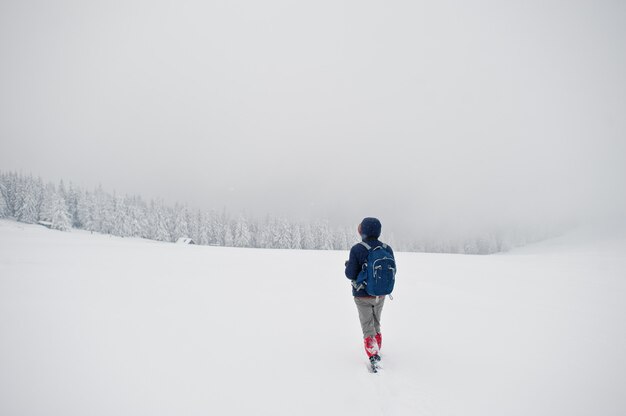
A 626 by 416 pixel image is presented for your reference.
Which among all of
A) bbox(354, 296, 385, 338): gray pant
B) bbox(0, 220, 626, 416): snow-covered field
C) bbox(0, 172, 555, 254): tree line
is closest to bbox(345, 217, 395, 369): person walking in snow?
bbox(354, 296, 385, 338): gray pant

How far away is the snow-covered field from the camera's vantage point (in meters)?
3.67

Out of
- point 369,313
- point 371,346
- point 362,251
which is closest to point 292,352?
point 371,346

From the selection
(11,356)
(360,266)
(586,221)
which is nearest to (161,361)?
(11,356)

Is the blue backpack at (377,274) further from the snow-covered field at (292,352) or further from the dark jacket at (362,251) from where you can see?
the snow-covered field at (292,352)

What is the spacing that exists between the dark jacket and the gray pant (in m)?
0.14

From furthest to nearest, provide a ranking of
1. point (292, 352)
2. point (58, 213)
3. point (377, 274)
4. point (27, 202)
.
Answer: point (27, 202) < point (58, 213) < point (292, 352) < point (377, 274)

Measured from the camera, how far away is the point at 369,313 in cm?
479

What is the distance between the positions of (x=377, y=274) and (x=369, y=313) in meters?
0.78

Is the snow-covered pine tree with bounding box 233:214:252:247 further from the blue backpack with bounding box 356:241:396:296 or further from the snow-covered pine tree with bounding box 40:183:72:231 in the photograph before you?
the blue backpack with bounding box 356:241:396:296

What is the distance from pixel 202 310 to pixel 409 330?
577 cm

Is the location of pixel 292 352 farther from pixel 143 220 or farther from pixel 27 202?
pixel 27 202

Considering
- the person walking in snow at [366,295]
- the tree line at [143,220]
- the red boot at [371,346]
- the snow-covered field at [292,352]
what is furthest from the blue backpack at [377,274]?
the tree line at [143,220]

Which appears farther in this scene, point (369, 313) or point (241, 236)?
point (241, 236)

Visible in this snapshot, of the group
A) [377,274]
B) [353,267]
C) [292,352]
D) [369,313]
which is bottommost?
[292,352]
